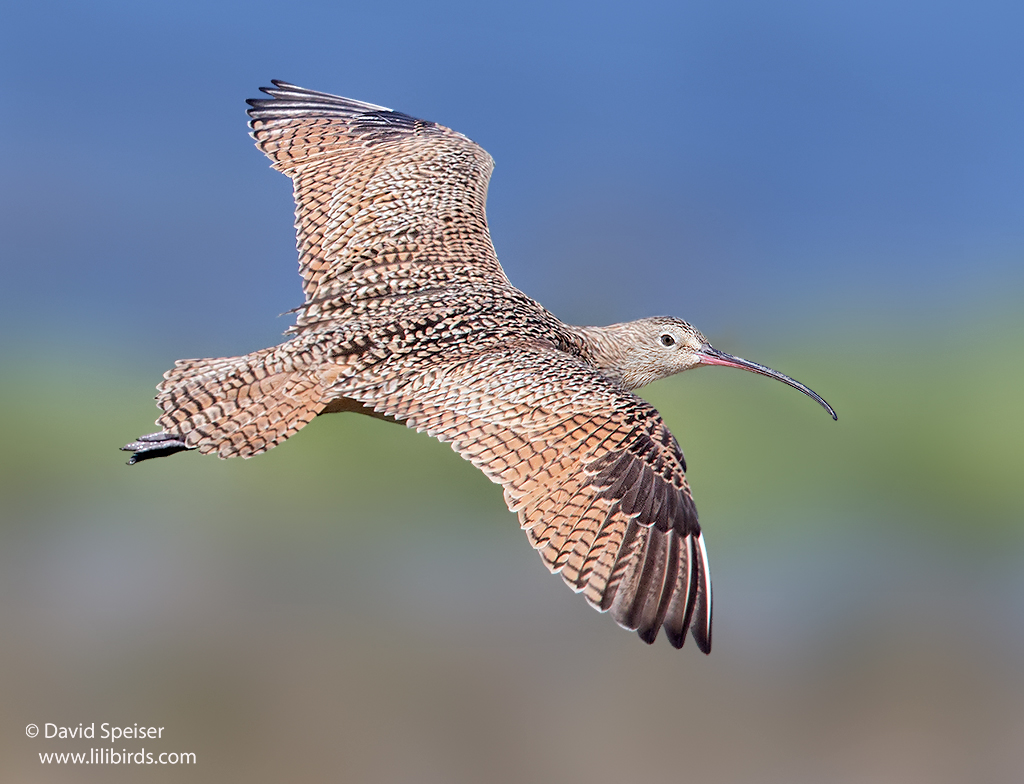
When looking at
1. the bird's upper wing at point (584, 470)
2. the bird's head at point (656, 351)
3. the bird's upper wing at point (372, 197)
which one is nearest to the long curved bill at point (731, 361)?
the bird's head at point (656, 351)

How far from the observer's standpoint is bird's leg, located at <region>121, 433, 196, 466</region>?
6953mm

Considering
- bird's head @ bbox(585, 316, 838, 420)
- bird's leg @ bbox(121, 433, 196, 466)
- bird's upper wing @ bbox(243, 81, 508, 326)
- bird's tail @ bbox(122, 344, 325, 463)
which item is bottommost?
bird's leg @ bbox(121, 433, 196, 466)

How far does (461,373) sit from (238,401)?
3.68 feet

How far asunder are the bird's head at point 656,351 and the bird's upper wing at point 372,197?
86 centimetres

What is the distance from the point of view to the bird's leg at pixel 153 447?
695 cm

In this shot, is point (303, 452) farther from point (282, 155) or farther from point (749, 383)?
point (282, 155)

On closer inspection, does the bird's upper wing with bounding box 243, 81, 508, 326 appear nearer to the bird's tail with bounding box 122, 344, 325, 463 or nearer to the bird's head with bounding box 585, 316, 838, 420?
the bird's tail with bounding box 122, 344, 325, 463

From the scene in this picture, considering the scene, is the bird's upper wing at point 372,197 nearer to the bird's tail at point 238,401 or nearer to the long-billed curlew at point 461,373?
the long-billed curlew at point 461,373

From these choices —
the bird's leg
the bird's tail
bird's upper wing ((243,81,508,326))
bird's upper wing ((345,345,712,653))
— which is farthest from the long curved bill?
the bird's leg

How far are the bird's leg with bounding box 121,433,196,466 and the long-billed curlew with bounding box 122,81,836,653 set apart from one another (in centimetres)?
1

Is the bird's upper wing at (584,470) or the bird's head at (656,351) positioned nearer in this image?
the bird's upper wing at (584,470)

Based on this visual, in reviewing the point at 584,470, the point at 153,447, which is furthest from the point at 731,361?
the point at 153,447

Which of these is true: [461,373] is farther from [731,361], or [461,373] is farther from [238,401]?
[731,361]

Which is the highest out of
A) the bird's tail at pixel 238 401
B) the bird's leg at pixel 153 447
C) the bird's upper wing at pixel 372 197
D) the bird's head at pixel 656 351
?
the bird's upper wing at pixel 372 197
